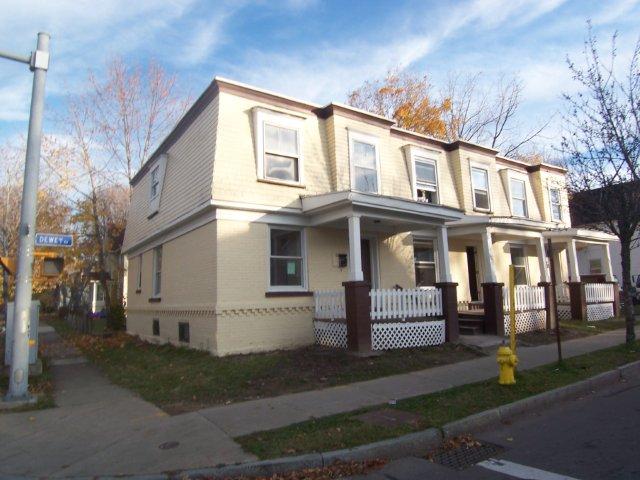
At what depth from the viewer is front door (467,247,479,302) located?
56.4 ft

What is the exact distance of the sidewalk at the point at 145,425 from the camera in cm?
507

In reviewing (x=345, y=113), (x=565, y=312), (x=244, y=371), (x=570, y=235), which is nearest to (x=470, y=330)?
(x=565, y=312)

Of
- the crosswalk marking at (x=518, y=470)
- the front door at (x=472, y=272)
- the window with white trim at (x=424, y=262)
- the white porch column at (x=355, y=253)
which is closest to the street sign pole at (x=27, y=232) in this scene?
the white porch column at (x=355, y=253)

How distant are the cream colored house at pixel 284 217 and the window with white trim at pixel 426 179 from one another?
0.05 m

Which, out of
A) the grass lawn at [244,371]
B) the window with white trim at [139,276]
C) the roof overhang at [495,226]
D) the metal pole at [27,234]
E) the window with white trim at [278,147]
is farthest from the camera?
the window with white trim at [139,276]

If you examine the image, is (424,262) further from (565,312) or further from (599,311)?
(599,311)

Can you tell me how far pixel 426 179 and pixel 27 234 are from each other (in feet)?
37.4

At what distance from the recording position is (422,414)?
634cm

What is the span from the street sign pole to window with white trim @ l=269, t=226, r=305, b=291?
17.6 ft

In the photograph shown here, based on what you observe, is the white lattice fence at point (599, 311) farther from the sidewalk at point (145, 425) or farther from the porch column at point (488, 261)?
the sidewalk at point (145, 425)

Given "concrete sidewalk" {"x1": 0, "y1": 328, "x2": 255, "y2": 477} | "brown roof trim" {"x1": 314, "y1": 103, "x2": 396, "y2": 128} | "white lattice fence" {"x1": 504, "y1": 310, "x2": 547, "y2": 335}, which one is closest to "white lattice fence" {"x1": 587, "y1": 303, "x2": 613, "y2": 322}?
"white lattice fence" {"x1": 504, "y1": 310, "x2": 547, "y2": 335}

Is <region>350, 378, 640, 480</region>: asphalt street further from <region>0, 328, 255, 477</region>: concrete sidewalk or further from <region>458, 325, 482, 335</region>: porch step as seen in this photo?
<region>458, 325, 482, 335</region>: porch step

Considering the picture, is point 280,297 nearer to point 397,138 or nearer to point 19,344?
point 19,344

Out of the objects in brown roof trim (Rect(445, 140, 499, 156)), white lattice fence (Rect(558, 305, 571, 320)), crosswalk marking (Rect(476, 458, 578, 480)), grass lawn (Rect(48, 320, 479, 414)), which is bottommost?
crosswalk marking (Rect(476, 458, 578, 480))
